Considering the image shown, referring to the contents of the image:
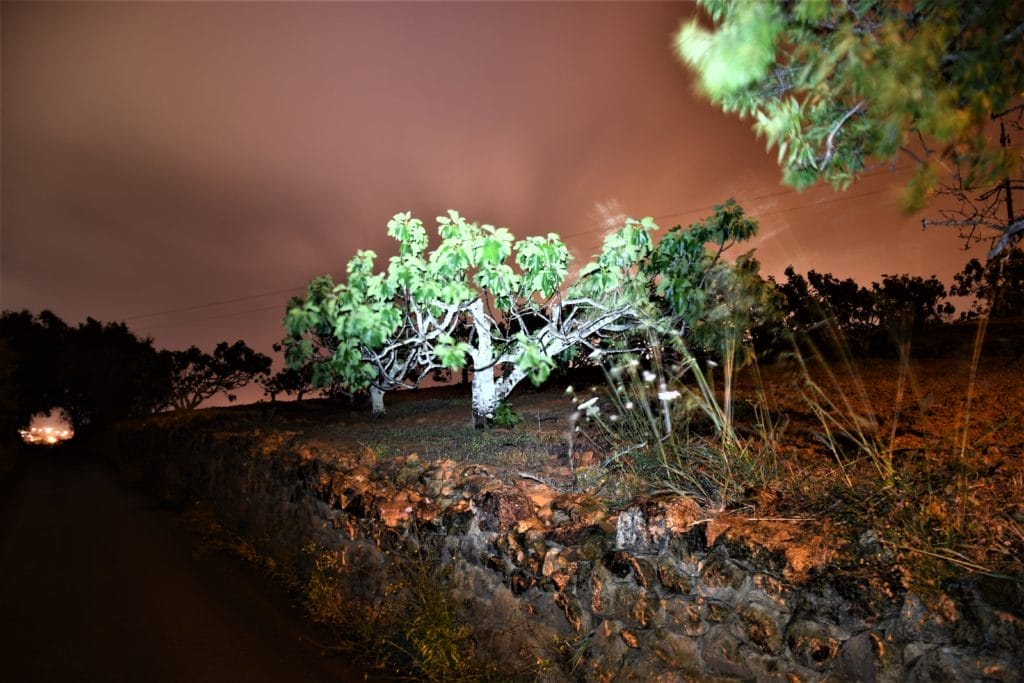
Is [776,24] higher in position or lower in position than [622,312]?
higher

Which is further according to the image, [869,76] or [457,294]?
[457,294]

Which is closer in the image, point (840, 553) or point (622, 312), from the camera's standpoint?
point (840, 553)

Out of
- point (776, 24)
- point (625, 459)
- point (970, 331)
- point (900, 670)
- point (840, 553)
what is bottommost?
point (900, 670)

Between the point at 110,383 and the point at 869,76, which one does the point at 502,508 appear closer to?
the point at 869,76

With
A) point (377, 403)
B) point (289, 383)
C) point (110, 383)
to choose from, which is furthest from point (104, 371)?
point (377, 403)

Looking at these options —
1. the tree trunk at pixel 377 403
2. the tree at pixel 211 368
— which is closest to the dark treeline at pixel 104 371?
the tree at pixel 211 368

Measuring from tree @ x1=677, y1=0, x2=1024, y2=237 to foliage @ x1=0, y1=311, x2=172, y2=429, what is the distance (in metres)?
37.3

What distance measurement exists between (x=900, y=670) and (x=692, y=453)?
6.05 feet

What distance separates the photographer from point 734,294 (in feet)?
20.6

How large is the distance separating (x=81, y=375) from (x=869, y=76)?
40462mm

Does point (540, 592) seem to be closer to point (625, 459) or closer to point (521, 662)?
point (521, 662)

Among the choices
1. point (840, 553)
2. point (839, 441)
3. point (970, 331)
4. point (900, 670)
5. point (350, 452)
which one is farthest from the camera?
point (970, 331)

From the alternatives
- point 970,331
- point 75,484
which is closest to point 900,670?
point 970,331

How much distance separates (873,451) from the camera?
402cm
